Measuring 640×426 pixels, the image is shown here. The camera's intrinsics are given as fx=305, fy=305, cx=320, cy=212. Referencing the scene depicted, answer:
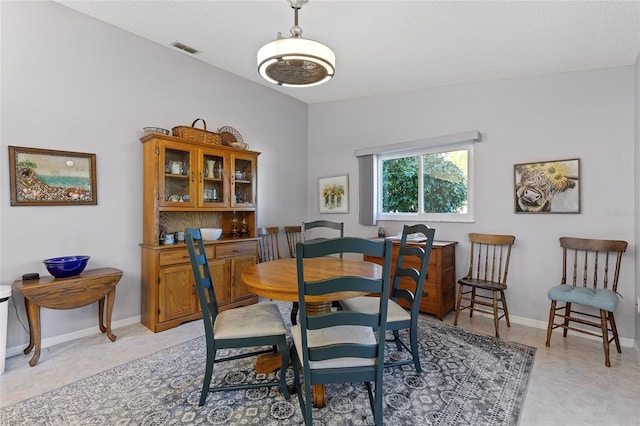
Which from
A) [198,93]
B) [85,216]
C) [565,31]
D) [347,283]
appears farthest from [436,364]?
[198,93]

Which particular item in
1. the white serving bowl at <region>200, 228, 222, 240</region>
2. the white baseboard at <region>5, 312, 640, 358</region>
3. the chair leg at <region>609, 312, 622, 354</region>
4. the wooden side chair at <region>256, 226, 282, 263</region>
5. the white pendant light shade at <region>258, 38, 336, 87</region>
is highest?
the white pendant light shade at <region>258, 38, 336, 87</region>

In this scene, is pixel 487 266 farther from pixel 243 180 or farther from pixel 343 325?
pixel 243 180

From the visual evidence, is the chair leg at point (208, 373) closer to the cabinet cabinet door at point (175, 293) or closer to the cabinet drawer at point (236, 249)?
the cabinet cabinet door at point (175, 293)

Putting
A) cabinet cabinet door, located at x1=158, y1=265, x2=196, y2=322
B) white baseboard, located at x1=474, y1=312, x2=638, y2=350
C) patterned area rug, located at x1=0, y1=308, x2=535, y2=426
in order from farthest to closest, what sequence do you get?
cabinet cabinet door, located at x1=158, y1=265, x2=196, y2=322 → white baseboard, located at x1=474, y1=312, x2=638, y2=350 → patterned area rug, located at x1=0, y1=308, x2=535, y2=426

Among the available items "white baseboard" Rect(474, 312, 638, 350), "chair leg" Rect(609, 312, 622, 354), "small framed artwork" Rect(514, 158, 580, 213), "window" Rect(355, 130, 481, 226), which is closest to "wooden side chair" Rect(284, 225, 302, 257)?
"window" Rect(355, 130, 481, 226)

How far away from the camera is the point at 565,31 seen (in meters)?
2.47

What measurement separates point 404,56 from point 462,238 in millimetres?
2165

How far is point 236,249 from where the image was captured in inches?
142

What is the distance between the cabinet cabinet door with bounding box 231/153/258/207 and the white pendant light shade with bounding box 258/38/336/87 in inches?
62.1

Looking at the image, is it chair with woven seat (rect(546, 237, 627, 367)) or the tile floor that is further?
chair with woven seat (rect(546, 237, 627, 367))

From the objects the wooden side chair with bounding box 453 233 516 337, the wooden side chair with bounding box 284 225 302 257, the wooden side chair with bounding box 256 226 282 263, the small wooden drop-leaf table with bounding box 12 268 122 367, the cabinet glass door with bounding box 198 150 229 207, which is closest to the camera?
the small wooden drop-leaf table with bounding box 12 268 122 367

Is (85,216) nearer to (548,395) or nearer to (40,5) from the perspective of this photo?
(40,5)

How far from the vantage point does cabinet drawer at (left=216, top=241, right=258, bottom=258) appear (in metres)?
3.46

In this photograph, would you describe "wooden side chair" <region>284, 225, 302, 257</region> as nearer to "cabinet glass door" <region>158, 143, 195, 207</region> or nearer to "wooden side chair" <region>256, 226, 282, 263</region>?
"wooden side chair" <region>256, 226, 282, 263</region>
